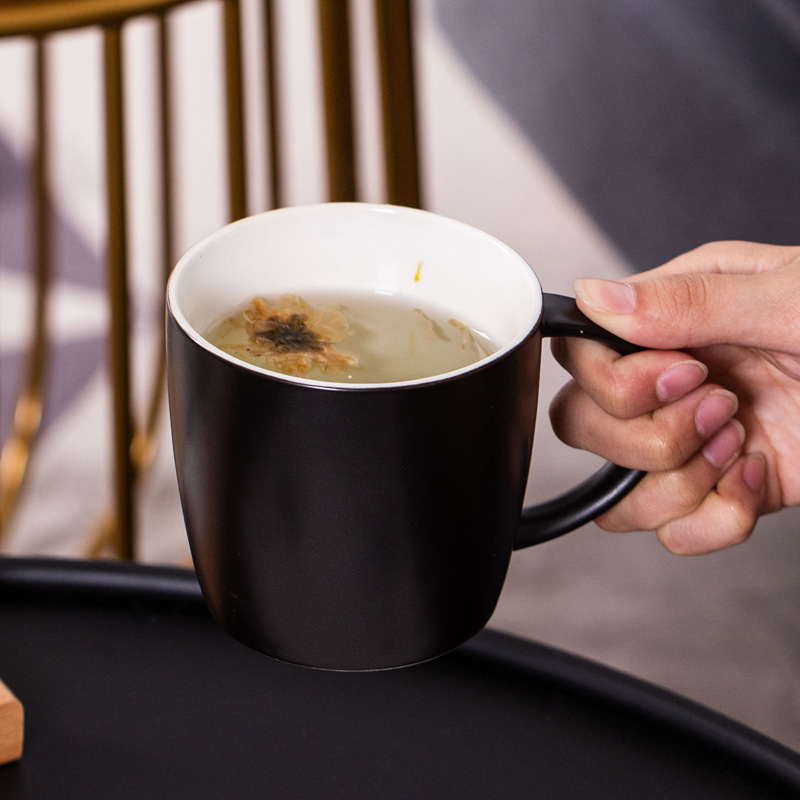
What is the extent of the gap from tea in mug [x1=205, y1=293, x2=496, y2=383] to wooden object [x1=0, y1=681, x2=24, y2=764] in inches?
6.2

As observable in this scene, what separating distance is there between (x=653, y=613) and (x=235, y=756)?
1.08 m

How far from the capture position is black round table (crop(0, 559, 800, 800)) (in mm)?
421

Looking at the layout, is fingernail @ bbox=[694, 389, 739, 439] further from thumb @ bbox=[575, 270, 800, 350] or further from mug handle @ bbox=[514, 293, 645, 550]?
mug handle @ bbox=[514, 293, 645, 550]

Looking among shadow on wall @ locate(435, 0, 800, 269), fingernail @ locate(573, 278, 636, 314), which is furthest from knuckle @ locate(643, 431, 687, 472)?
shadow on wall @ locate(435, 0, 800, 269)

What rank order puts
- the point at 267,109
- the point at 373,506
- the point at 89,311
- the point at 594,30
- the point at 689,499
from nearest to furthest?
the point at 373,506 → the point at 689,499 → the point at 267,109 → the point at 89,311 → the point at 594,30

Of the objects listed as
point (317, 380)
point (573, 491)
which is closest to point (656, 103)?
point (573, 491)

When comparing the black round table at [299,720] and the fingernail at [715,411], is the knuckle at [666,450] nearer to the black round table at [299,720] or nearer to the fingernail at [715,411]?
the fingernail at [715,411]

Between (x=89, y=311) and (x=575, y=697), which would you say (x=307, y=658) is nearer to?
(x=575, y=697)

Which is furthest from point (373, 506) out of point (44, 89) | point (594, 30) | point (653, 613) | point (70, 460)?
point (594, 30)

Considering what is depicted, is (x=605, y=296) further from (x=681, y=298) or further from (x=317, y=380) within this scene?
(x=317, y=380)

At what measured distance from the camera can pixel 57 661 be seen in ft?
1.54

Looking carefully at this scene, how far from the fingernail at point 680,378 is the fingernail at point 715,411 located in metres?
Answer: 0.07

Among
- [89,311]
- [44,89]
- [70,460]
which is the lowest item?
[70,460]

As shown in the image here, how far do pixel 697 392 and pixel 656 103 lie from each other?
1.95 meters
